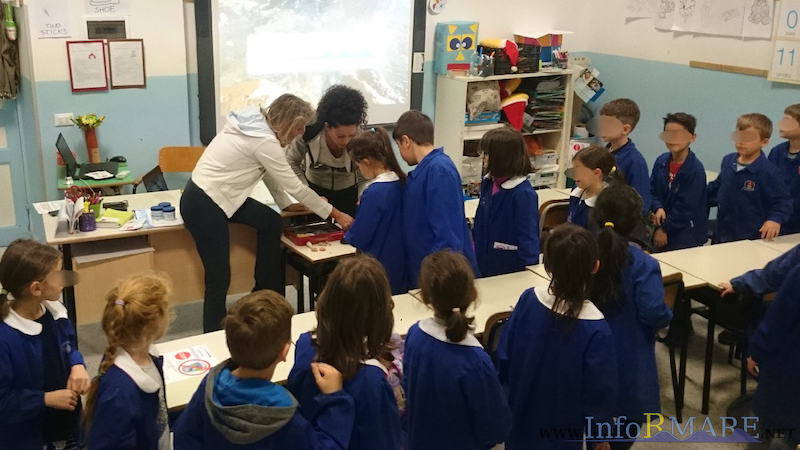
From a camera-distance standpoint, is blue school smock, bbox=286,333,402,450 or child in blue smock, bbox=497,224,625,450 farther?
child in blue smock, bbox=497,224,625,450

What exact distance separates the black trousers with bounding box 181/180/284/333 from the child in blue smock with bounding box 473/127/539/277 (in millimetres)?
1066

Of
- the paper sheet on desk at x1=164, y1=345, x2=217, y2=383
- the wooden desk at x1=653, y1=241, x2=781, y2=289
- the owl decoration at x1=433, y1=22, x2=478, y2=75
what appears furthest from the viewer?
the owl decoration at x1=433, y1=22, x2=478, y2=75

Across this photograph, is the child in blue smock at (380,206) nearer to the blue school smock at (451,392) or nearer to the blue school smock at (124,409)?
the blue school smock at (451,392)

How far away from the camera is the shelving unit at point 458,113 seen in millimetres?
6020

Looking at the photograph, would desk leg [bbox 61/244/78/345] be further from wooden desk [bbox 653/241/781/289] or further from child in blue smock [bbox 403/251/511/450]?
wooden desk [bbox 653/241/781/289]

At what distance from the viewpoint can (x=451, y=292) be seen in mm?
2037

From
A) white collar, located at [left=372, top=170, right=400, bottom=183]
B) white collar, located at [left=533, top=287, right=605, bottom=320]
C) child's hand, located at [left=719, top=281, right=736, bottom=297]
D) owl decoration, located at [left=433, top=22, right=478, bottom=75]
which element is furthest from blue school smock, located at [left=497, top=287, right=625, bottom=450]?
owl decoration, located at [left=433, top=22, right=478, bottom=75]

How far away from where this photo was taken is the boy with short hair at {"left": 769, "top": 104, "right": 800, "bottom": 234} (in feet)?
12.9

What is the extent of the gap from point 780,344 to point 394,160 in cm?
167

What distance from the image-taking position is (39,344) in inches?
86.7

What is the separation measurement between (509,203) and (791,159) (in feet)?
6.02

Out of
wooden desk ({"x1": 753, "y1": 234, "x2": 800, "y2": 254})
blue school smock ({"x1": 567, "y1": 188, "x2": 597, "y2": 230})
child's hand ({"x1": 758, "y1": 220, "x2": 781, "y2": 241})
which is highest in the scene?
blue school smock ({"x1": 567, "y1": 188, "x2": 597, "y2": 230})

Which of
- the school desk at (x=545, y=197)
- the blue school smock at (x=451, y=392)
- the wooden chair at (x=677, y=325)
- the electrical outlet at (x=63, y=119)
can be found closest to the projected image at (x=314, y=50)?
the electrical outlet at (x=63, y=119)

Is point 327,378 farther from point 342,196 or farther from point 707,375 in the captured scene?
point 707,375
